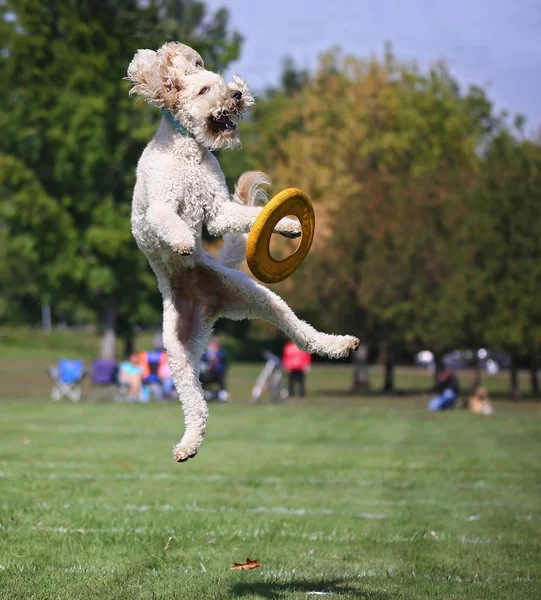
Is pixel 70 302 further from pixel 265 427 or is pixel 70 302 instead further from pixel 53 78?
pixel 265 427

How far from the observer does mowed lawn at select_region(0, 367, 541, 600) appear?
683 cm

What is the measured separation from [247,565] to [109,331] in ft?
115

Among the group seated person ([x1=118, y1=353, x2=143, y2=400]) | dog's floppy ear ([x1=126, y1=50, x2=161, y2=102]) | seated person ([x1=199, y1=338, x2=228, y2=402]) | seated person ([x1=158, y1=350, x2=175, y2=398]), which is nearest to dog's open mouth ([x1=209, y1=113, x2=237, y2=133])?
dog's floppy ear ([x1=126, y1=50, x2=161, y2=102])

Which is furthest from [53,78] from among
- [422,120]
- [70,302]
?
[422,120]

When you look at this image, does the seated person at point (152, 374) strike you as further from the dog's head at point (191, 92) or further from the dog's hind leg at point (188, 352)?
the dog's head at point (191, 92)

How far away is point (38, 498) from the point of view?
9750 mm

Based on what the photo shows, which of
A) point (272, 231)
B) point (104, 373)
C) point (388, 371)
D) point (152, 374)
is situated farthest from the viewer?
point (388, 371)

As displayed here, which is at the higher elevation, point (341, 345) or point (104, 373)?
point (341, 345)

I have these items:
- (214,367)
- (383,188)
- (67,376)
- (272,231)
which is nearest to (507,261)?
(383,188)

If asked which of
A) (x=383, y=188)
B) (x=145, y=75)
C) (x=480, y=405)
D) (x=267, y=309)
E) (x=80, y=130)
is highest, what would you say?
(x=80, y=130)

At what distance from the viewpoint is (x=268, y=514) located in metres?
9.49

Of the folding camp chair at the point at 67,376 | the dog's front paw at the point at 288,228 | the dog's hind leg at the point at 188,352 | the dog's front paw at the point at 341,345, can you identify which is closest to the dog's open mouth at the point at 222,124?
the dog's front paw at the point at 288,228

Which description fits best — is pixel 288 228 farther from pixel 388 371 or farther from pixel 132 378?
pixel 388 371

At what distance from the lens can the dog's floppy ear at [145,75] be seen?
603 cm
